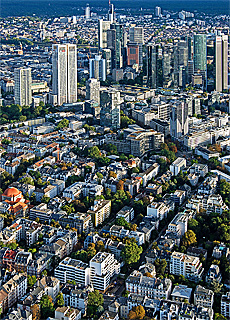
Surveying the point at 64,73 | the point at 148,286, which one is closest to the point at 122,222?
the point at 148,286

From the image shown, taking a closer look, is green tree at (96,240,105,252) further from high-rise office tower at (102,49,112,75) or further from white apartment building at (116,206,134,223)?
high-rise office tower at (102,49,112,75)

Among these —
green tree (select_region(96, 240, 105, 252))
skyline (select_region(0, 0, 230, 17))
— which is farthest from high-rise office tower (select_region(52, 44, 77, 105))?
skyline (select_region(0, 0, 230, 17))

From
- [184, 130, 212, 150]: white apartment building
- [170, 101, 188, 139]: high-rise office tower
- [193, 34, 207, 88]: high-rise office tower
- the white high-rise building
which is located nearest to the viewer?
[184, 130, 212, 150]: white apartment building

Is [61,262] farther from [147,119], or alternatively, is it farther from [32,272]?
[147,119]

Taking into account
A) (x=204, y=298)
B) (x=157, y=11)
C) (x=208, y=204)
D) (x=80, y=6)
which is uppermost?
(x=80, y=6)

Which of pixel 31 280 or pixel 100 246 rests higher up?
pixel 100 246

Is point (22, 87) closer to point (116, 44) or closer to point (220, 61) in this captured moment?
point (220, 61)

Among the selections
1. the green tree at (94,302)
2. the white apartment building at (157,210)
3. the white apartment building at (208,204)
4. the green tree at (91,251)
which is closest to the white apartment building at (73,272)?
the green tree at (91,251)
